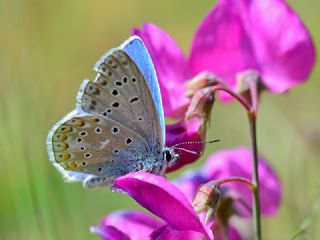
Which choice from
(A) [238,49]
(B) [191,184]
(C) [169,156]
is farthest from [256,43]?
(C) [169,156]

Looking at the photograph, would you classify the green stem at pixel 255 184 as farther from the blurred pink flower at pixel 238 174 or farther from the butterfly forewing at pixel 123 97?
the blurred pink flower at pixel 238 174

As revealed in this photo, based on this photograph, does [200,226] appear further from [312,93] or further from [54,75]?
[54,75]

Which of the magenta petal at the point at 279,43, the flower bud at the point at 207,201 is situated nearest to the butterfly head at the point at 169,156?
the flower bud at the point at 207,201

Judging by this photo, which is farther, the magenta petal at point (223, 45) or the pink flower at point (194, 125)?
the magenta petal at point (223, 45)

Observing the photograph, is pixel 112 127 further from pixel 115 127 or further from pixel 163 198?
pixel 163 198

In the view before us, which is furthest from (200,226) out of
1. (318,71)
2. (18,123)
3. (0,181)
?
(318,71)

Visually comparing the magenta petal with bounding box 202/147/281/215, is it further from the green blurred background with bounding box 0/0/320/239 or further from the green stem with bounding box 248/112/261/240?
the green stem with bounding box 248/112/261/240
